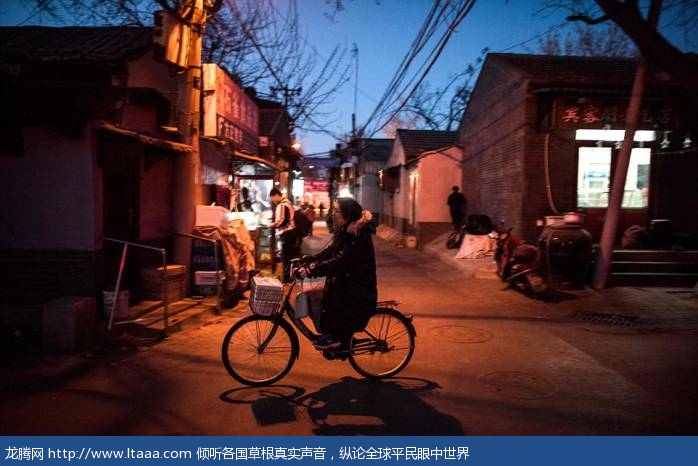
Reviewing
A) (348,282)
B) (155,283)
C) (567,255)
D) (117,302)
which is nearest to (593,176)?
(567,255)

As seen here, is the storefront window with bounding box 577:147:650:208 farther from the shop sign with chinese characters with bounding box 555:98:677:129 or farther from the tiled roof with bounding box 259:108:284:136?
the tiled roof with bounding box 259:108:284:136

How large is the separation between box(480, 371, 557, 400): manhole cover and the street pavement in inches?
0.8

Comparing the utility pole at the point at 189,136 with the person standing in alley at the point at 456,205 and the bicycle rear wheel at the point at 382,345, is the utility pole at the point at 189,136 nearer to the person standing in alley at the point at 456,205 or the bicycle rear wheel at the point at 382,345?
the bicycle rear wheel at the point at 382,345

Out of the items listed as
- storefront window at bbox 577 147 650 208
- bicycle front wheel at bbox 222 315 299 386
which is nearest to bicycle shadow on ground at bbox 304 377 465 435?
bicycle front wheel at bbox 222 315 299 386

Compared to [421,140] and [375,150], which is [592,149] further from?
[375,150]

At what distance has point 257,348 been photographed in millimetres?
5461

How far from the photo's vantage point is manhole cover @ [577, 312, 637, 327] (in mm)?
8688

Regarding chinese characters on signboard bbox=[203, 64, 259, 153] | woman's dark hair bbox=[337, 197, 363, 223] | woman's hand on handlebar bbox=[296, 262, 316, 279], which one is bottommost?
woman's hand on handlebar bbox=[296, 262, 316, 279]

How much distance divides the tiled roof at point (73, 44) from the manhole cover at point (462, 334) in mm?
6183

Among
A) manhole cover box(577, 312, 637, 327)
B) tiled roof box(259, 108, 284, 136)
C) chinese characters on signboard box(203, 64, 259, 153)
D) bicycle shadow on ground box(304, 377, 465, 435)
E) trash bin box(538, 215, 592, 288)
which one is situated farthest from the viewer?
tiled roof box(259, 108, 284, 136)

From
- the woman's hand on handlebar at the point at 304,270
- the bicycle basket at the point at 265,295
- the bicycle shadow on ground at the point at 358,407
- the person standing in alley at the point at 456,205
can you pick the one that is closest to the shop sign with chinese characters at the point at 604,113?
the person standing in alley at the point at 456,205

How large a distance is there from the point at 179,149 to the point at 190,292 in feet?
8.30

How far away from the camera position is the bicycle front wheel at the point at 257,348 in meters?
5.44

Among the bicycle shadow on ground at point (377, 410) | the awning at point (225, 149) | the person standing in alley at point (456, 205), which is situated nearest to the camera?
the bicycle shadow on ground at point (377, 410)
